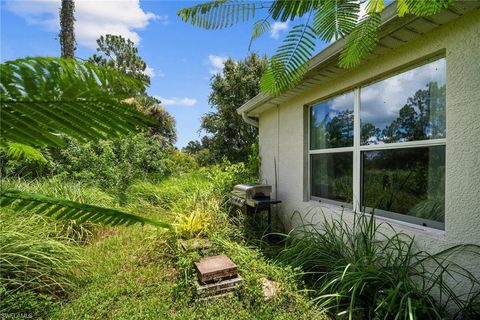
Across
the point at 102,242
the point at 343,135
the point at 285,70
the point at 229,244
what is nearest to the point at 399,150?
the point at 343,135

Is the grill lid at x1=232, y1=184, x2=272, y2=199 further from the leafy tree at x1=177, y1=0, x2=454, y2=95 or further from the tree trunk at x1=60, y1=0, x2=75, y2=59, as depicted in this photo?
the tree trunk at x1=60, y1=0, x2=75, y2=59

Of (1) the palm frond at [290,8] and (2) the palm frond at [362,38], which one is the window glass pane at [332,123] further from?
(1) the palm frond at [290,8]

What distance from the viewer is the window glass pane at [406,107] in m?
2.66

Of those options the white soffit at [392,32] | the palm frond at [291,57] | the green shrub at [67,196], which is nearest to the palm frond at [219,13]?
the palm frond at [291,57]

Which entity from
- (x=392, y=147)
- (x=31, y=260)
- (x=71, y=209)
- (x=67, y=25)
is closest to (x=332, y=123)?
(x=392, y=147)

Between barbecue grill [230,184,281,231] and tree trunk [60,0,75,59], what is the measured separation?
661 centimetres

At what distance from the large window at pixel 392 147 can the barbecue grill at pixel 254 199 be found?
1046 mm

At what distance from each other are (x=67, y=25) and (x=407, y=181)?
923cm

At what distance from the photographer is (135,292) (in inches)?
121

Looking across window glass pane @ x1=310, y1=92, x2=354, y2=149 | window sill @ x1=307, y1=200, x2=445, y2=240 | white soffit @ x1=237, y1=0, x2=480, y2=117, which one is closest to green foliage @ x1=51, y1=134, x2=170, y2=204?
window glass pane @ x1=310, y1=92, x2=354, y2=149

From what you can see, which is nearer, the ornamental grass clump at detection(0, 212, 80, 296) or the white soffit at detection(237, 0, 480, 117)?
the white soffit at detection(237, 0, 480, 117)

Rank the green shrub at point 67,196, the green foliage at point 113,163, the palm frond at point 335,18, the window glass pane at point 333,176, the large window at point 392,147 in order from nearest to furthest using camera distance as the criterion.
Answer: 1. the palm frond at point 335,18
2. the large window at point 392,147
3. the window glass pane at point 333,176
4. the green shrub at point 67,196
5. the green foliage at point 113,163

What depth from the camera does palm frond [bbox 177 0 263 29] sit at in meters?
1.41

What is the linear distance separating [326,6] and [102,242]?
15.6 feet
